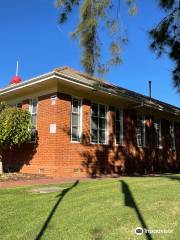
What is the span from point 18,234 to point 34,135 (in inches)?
383

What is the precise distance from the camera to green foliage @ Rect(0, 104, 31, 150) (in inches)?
539

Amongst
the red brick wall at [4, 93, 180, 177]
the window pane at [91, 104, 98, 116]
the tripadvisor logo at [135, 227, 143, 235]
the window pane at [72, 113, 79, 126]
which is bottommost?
the tripadvisor logo at [135, 227, 143, 235]

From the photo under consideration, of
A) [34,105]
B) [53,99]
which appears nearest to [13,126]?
[53,99]

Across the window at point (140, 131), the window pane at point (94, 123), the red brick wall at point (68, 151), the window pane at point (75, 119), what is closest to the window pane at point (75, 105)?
the window pane at point (75, 119)

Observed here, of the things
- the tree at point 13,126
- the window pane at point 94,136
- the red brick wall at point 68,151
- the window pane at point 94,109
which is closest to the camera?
the tree at point 13,126

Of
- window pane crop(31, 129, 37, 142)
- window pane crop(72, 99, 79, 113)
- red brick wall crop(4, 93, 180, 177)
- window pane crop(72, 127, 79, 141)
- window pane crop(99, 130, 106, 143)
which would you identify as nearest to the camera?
red brick wall crop(4, 93, 180, 177)

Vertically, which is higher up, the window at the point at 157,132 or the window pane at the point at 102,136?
the window at the point at 157,132

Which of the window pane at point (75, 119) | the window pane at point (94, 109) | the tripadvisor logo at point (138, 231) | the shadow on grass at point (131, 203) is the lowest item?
the tripadvisor logo at point (138, 231)

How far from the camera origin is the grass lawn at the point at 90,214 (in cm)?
550

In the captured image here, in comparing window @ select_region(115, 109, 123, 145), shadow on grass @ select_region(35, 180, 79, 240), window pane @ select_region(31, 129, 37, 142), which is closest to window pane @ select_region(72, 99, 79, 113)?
window pane @ select_region(31, 129, 37, 142)

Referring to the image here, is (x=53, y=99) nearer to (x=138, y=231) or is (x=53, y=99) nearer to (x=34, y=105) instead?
(x=34, y=105)

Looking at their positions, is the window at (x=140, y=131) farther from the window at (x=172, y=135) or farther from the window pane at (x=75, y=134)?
the window pane at (x=75, y=134)

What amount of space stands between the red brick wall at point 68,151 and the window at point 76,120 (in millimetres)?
219

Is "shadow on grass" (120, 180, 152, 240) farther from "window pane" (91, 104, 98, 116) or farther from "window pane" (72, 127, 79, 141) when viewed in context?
"window pane" (91, 104, 98, 116)
